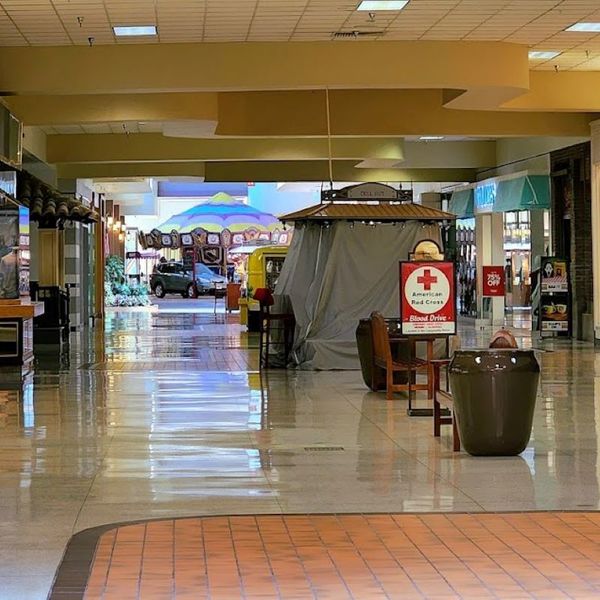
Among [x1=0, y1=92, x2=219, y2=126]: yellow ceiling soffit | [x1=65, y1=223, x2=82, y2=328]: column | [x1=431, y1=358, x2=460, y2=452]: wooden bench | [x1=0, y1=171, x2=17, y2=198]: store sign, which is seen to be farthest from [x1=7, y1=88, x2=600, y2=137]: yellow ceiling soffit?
[x1=65, y1=223, x2=82, y2=328]: column

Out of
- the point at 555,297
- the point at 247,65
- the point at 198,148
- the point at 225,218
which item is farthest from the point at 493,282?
the point at 225,218

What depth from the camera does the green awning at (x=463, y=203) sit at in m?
32.3

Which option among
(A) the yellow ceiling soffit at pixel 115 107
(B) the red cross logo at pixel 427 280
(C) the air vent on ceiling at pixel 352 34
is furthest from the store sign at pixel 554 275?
(B) the red cross logo at pixel 427 280

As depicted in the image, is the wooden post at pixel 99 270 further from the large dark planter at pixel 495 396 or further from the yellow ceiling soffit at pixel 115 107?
the large dark planter at pixel 495 396

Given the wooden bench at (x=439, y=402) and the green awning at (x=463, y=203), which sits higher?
the green awning at (x=463, y=203)

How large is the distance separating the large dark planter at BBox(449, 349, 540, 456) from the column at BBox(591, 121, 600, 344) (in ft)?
43.0

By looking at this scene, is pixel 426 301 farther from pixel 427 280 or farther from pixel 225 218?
pixel 225 218

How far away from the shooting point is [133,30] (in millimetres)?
14656

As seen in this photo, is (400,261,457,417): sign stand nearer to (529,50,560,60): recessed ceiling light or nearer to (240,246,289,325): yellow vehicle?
(529,50,560,60): recessed ceiling light

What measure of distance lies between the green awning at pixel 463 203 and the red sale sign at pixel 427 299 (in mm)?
19809

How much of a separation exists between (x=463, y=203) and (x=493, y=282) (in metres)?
3.18

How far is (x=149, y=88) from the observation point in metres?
15.8

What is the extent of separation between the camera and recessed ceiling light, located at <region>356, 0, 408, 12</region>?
1350 centimetres

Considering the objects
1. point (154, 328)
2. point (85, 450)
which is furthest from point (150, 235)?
point (85, 450)
